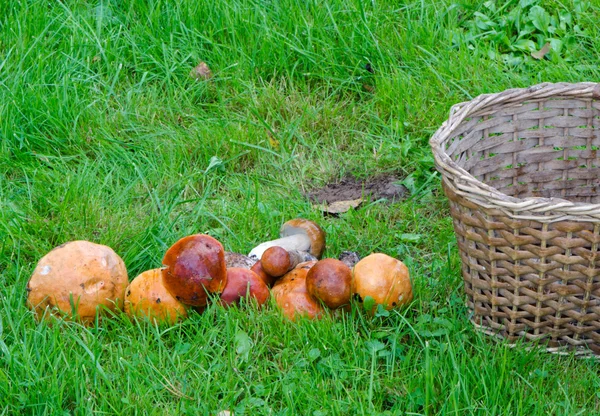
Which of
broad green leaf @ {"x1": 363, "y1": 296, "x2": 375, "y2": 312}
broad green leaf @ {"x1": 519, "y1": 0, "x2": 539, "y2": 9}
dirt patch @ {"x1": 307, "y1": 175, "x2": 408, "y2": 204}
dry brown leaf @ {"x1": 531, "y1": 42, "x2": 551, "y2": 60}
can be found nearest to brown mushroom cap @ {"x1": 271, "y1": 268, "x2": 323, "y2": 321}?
broad green leaf @ {"x1": 363, "y1": 296, "x2": 375, "y2": 312}

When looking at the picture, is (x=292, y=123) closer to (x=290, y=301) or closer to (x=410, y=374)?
(x=290, y=301)

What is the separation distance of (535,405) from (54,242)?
213 cm

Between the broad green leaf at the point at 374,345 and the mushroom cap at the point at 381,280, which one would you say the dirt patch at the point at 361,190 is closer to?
the mushroom cap at the point at 381,280

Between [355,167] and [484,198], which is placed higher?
[484,198]

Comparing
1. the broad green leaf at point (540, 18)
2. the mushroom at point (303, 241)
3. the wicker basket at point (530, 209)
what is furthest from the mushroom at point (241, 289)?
the broad green leaf at point (540, 18)

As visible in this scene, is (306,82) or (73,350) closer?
(73,350)

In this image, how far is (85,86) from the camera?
14.6 ft

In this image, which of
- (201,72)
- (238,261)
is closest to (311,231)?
(238,261)

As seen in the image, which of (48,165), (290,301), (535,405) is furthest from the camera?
(48,165)

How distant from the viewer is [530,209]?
2.45 meters

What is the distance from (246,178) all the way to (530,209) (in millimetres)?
1862

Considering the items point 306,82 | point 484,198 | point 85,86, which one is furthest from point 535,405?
point 85,86

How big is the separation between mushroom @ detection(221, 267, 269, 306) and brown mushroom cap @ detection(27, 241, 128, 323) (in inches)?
16.3

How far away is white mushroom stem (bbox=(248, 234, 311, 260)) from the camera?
10.5 ft
